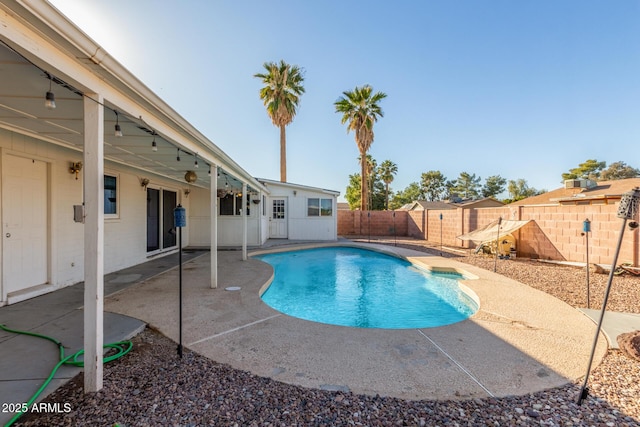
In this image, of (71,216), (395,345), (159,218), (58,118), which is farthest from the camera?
(159,218)

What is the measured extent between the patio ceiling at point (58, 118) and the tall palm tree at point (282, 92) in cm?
1323

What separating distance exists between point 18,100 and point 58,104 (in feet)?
1.13

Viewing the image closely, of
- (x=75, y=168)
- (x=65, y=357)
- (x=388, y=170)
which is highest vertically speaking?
(x=388, y=170)

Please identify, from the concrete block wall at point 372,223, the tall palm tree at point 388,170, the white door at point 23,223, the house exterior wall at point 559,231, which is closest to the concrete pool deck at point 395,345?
the white door at point 23,223

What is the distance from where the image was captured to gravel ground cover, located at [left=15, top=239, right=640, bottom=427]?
6.31ft

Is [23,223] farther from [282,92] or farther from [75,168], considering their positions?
[282,92]

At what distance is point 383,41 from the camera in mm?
10391

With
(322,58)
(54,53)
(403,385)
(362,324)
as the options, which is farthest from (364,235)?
(54,53)

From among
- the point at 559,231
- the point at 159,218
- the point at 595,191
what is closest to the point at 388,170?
the point at 595,191

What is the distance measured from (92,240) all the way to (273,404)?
6.33 ft

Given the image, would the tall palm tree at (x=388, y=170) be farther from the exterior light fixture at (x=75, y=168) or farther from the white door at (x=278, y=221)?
the exterior light fixture at (x=75, y=168)

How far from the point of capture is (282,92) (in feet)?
59.4

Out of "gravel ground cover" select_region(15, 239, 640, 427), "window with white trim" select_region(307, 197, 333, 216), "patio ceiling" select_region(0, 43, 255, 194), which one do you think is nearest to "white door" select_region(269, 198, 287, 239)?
"window with white trim" select_region(307, 197, 333, 216)

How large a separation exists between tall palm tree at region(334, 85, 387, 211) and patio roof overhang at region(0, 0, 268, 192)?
592 inches
